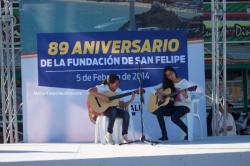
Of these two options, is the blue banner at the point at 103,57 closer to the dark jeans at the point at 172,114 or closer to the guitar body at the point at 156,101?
the guitar body at the point at 156,101

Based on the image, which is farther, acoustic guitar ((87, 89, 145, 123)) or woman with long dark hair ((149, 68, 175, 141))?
woman with long dark hair ((149, 68, 175, 141))

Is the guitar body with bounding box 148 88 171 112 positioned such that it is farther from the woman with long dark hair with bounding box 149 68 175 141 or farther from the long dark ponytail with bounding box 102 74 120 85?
the long dark ponytail with bounding box 102 74 120 85

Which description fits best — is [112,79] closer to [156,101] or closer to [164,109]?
[156,101]

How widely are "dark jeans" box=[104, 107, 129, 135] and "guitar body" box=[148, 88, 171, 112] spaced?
2.42 ft

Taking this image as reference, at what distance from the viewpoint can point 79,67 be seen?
11.3m

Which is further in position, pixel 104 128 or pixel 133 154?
pixel 104 128

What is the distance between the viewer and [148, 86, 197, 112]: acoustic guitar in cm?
1084

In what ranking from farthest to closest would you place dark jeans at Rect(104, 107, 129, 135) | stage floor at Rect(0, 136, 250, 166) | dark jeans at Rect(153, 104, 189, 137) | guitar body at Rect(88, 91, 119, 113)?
1. dark jeans at Rect(153, 104, 189, 137)
2. guitar body at Rect(88, 91, 119, 113)
3. dark jeans at Rect(104, 107, 129, 135)
4. stage floor at Rect(0, 136, 250, 166)

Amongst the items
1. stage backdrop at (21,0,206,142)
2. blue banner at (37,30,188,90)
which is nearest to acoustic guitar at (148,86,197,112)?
stage backdrop at (21,0,206,142)

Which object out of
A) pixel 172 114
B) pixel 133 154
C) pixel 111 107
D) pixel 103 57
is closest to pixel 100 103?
pixel 111 107

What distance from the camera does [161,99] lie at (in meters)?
10.9

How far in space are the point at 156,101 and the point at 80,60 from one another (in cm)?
165

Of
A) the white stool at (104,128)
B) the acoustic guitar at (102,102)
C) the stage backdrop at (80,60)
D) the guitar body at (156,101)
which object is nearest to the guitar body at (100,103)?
the acoustic guitar at (102,102)

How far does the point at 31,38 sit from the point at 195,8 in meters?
3.17
